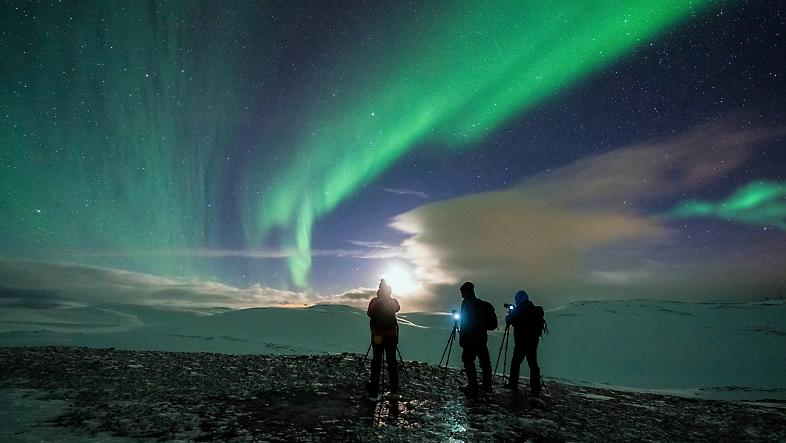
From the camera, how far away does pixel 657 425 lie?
8.89 m

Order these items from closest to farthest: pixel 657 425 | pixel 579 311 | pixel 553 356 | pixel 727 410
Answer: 1. pixel 657 425
2. pixel 727 410
3. pixel 553 356
4. pixel 579 311

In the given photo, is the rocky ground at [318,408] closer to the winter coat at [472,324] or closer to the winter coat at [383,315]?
the winter coat at [472,324]

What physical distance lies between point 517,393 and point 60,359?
46.1ft

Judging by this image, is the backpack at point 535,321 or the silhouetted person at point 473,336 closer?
the silhouetted person at point 473,336

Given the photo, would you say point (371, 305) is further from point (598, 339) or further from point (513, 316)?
point (598, 339)

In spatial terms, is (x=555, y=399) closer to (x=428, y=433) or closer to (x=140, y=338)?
(x=428, y=433)

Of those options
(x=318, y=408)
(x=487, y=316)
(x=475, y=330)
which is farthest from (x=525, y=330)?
(x=318, y=408)

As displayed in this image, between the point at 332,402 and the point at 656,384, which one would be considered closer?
the point at 332,402

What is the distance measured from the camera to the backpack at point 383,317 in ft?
33.4

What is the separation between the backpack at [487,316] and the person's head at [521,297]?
3.98ft

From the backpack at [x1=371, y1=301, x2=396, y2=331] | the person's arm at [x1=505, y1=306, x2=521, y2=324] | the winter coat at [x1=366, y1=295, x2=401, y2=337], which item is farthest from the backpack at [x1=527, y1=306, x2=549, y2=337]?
the backpack at [x1=371, y1=301, x2=396, y2=331]

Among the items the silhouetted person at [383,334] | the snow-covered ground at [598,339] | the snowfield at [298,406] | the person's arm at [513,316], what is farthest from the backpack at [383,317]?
the snow-covered ground at [598,339]

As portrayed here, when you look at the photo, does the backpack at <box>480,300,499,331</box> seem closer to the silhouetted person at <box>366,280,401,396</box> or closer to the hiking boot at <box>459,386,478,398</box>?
the hiking boot at <box>459,386,478,398</box>

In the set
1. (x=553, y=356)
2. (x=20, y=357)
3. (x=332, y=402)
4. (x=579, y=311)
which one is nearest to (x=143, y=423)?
(x=332, y=402)
